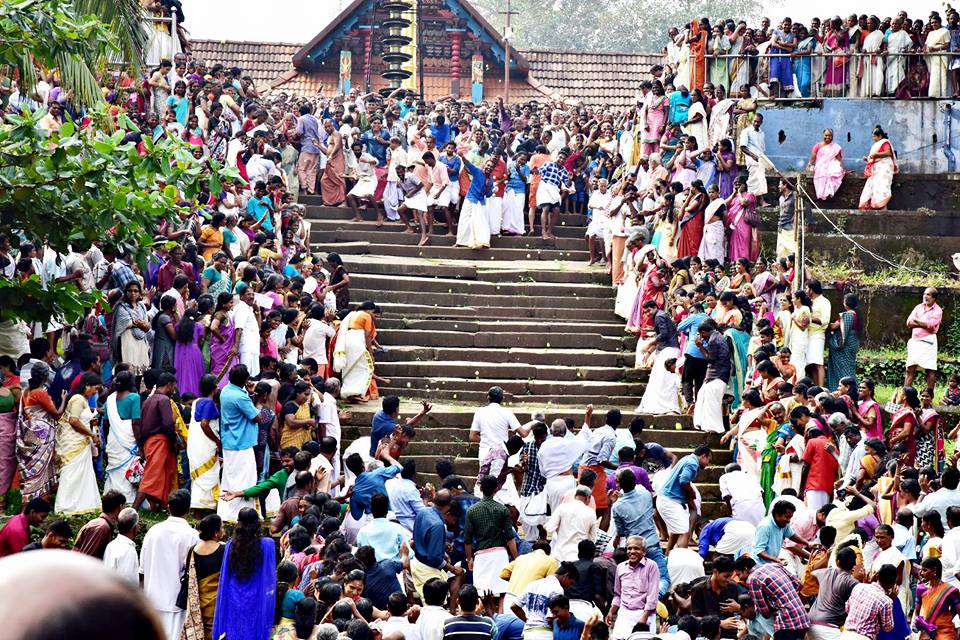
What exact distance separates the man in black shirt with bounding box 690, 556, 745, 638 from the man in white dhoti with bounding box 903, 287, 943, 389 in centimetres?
709

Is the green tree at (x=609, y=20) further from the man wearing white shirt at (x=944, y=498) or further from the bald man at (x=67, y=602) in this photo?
the bald man at (x=67, y=602)

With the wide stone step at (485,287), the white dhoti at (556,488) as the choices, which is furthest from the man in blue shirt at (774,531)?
the wide stone step at (485,287)

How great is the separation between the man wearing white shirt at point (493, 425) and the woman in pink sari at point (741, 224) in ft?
16.8

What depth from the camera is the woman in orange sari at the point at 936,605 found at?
934 centimetres

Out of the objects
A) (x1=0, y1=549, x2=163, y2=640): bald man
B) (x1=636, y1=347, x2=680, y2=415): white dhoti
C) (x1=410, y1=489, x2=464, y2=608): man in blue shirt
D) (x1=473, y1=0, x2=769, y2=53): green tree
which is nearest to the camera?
(x1=0, y1=549, x2=163, y2=640): bald man

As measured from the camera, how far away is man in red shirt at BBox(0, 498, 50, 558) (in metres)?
8.76

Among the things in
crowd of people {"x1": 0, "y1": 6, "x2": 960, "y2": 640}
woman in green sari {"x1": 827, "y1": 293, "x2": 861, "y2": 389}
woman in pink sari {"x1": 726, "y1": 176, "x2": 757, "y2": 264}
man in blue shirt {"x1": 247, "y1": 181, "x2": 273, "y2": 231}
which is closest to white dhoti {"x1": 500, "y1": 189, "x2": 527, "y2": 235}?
crowd of people {"x1": 0, "y1": 6, "x2": 960, "y2": 640}

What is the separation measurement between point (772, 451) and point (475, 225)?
7.31 meters

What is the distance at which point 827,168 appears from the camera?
19.1 metres

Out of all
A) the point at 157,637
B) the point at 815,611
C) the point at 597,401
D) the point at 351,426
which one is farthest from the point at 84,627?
the point at 597,401

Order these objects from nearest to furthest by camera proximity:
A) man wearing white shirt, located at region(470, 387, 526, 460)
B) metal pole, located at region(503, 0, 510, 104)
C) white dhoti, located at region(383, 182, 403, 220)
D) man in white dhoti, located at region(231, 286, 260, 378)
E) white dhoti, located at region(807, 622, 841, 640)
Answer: white dhoti, located at region(807, 622, 841, 640) → man wearing white shirt, located at region(470, 387, 526, 460) → man in white dhoti, located at region(231, 286, 260, 378) → white dhoti, located at region(383, 182, 403, 220) → metal pole, located at region(503, 0, 510, 104)

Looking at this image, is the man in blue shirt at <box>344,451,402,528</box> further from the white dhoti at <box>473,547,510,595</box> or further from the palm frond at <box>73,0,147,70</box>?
the palm frond at <box>73,0,147,70</box>

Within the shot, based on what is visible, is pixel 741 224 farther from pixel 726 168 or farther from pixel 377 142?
pixel 377 142

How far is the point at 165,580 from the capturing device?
888 cm
